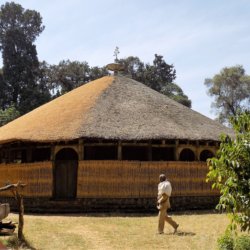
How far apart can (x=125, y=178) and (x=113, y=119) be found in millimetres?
2444

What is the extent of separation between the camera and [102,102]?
1938 cm

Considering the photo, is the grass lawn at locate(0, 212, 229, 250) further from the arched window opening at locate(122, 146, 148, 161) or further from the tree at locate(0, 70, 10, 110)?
the tree at locate(0, 70, 10, 110)

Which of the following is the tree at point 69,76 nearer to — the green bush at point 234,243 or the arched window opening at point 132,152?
the arched window opening at point 132,152

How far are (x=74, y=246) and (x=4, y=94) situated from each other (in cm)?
3655

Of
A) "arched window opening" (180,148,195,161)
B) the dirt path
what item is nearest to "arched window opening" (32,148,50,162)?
"arched window opening" (180,148,195,161)

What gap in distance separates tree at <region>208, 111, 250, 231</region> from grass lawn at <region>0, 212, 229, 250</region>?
4.17 metres

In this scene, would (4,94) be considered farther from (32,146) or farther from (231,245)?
(231,245)

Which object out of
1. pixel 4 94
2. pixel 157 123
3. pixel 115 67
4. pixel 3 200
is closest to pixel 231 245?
pixel 157 123

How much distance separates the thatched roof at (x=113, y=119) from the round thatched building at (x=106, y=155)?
40 millimetres

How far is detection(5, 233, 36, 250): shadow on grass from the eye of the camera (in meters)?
9.18

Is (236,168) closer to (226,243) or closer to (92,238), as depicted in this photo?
(226,243)

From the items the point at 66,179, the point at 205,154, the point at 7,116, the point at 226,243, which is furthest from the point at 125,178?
the point at 7,116

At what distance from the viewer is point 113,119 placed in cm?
1783

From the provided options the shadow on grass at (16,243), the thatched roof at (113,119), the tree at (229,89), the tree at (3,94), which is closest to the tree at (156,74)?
the tree at (229,89)
